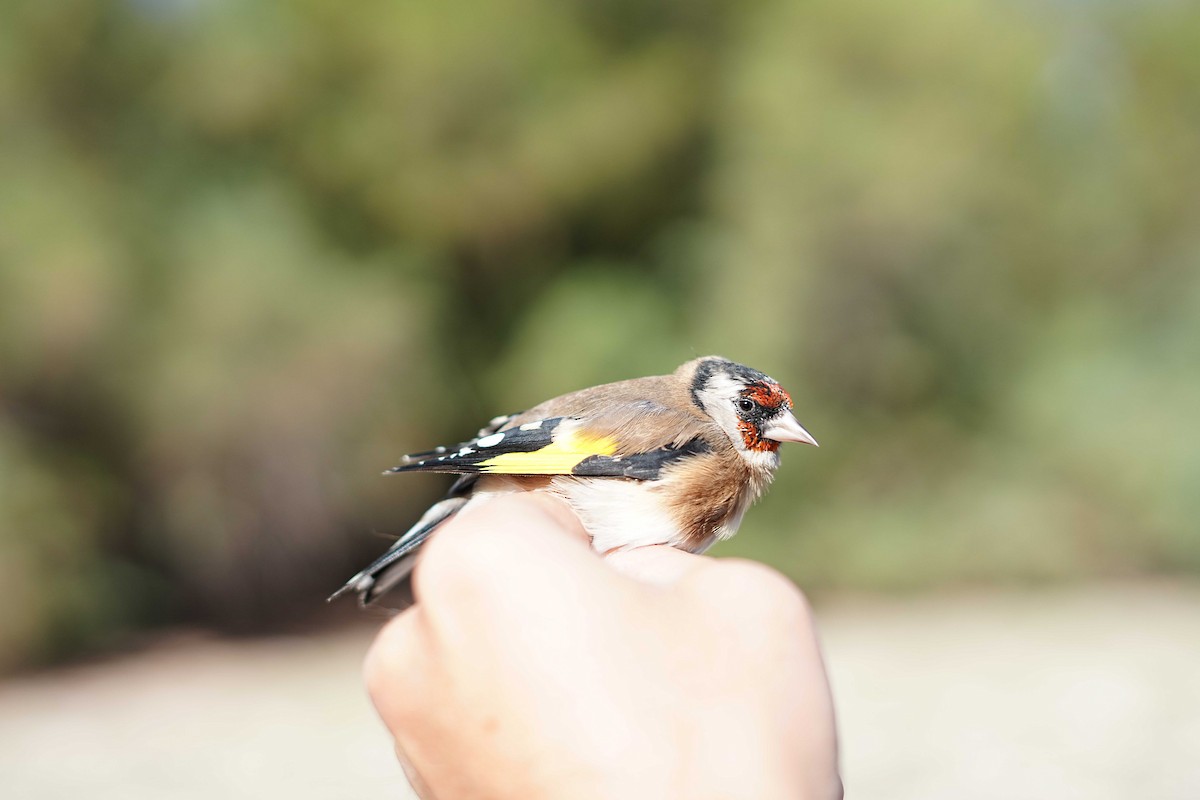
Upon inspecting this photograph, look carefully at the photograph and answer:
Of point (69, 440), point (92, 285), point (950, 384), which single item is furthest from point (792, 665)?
point (950, 384)

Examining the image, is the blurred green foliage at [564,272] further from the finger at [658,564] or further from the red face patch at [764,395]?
the finger at [658,564]

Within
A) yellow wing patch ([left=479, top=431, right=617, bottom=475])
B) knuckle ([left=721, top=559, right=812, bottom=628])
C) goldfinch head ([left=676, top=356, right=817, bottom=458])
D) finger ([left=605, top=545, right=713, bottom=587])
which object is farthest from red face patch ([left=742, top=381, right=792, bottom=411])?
knuckle ([left=721, top=559, right=812, bottom=628])

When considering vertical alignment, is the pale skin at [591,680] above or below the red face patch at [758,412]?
above

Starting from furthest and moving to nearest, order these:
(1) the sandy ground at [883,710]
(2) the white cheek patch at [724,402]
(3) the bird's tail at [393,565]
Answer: (1) the sandy ground at [883,710] < (2) the white cheek patch at [724,402] < (3) the bird's tail at [393,565]

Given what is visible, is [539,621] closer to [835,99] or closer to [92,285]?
[92,285]

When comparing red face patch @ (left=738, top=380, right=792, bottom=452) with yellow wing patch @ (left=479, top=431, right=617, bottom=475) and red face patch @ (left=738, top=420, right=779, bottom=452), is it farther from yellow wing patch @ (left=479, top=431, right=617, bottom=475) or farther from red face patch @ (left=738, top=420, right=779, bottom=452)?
yellow wing patch @ (left=479, top=431, right=617, bottom=475)

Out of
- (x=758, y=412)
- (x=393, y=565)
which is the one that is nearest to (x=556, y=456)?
(x=393, y=565)

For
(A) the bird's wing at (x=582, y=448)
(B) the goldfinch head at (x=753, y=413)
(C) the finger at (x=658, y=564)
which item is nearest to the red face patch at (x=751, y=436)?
(B) the goldfinch head at (x=753, y=413)
